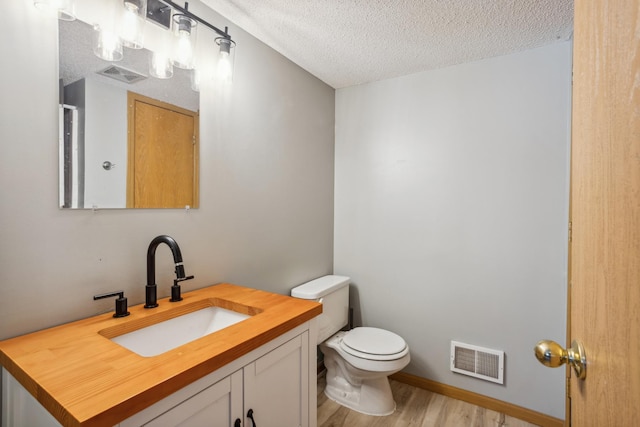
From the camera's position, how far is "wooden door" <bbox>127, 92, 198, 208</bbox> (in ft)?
4.25

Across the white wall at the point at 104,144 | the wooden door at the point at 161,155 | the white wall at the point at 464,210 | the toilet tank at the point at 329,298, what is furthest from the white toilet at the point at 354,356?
the white wall at the point at 104,144

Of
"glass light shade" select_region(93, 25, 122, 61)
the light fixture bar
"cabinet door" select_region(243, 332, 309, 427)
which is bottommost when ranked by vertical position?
"cabinet door" select_region(243, 332, 309, 427)

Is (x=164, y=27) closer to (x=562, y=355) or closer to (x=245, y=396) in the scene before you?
(x=245, y=396)

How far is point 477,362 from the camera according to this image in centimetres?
210

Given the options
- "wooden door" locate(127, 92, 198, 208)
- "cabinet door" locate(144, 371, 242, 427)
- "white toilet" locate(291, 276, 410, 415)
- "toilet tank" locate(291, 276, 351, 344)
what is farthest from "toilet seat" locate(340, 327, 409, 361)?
"wooden door" locate(127, 92, 198, 208)

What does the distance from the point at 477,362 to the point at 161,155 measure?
225 cm

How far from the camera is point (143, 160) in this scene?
1324 mm

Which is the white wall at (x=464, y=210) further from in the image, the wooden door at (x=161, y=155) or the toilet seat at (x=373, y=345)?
the wooden door at (x=161, y=155)

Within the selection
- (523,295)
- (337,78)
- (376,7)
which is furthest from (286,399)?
(337,78)

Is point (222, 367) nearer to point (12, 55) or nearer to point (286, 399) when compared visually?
point (286, 399)

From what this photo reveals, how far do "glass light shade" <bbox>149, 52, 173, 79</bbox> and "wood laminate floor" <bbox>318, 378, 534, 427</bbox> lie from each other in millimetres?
2058

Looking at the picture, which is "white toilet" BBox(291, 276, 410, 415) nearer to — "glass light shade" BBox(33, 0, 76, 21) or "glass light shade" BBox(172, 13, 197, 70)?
"glass light shade" BBox(172, 13, 197, 70)

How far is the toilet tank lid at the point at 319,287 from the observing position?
6.80 feet

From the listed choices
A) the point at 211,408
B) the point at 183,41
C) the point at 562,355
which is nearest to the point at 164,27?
the point at 183,41
